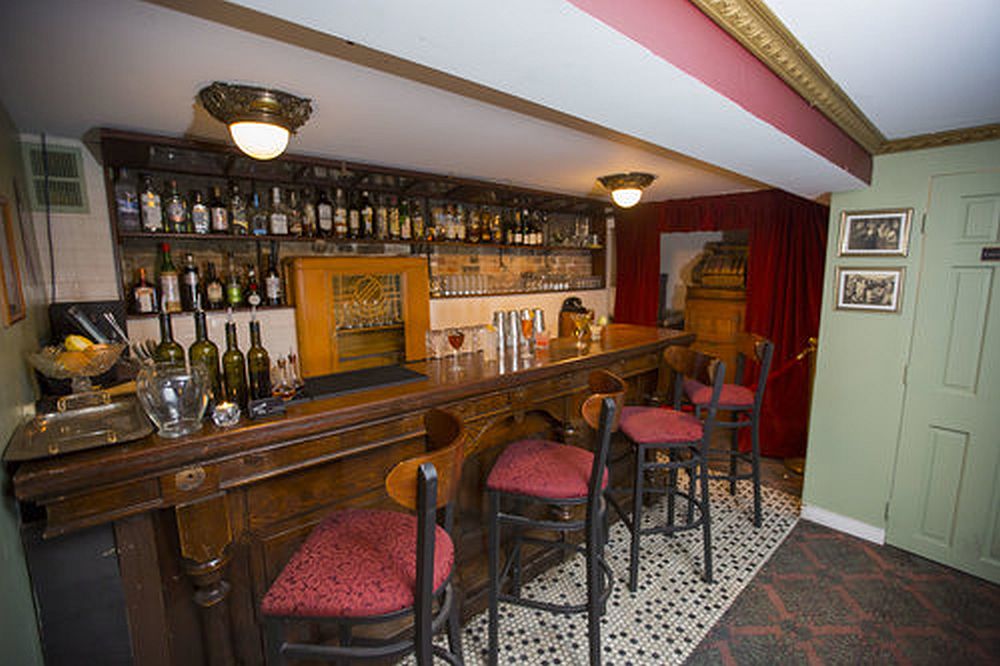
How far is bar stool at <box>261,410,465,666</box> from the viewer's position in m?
1.03

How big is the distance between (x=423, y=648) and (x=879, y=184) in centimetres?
319

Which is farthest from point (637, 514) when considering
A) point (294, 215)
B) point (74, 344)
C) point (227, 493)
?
point (294, 215)

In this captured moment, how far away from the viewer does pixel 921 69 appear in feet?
5.05

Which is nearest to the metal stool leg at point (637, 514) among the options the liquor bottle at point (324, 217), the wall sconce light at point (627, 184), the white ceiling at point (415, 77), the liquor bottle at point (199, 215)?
the white ceiling at point (415, 77)

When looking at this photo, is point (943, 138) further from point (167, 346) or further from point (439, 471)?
point (167, 346)

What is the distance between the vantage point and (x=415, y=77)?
164cm

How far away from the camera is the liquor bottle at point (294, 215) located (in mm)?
2953

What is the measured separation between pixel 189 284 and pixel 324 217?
2.96 feet

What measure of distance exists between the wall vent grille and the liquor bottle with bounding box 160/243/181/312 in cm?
39

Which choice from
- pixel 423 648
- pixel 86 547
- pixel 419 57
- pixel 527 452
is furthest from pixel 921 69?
pixel 86 547

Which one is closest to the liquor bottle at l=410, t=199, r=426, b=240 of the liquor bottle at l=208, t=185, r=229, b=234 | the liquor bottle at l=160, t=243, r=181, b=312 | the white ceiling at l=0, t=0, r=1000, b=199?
the white ceiling at l=0, t=0, r=1000, b=199

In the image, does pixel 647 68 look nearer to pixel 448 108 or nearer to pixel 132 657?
pixel 448 108

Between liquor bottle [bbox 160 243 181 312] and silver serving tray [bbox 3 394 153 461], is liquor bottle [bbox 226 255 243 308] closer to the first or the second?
liquor bottle [bbox 160 243 181 312]

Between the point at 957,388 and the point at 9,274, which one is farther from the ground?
the point at 9,274
